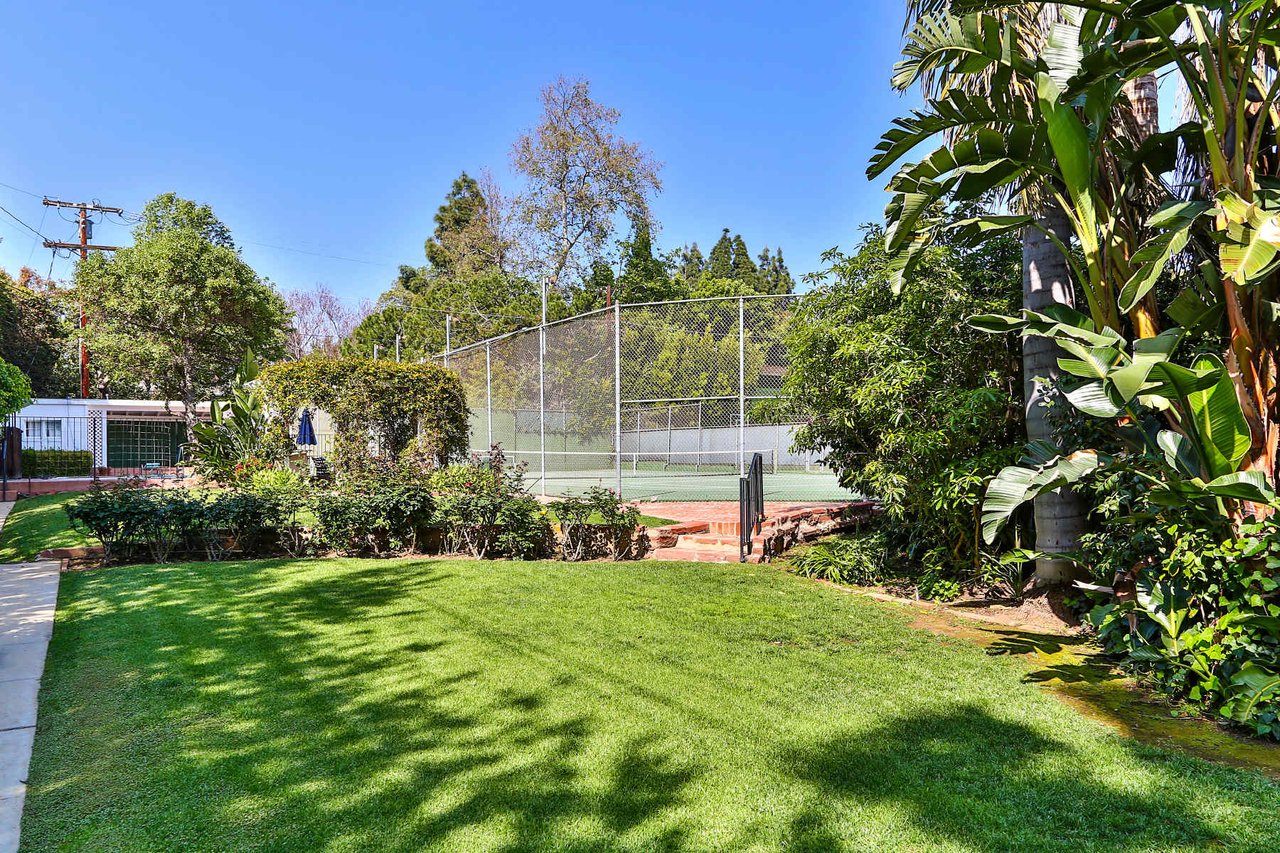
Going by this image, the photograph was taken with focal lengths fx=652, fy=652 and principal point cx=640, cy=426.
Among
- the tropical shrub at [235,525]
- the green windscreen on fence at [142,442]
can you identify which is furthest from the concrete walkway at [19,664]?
the green windscreen on fence at [142,442]

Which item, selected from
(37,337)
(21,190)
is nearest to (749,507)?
(21,190)

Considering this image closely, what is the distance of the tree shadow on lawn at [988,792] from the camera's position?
213 cm

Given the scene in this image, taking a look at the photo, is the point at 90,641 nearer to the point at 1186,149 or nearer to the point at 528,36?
the point at 1186,149

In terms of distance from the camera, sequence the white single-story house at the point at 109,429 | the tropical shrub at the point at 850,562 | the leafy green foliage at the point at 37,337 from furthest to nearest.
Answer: the leafy green foliage at the point at 37,337
the white single-story house at the point at 109,429
the tropical shrub at the point at 850,562

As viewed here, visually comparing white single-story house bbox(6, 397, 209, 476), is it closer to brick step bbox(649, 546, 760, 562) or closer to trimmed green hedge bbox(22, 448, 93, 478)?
trimmed green hedge bbox(22, 448, 93, 478)

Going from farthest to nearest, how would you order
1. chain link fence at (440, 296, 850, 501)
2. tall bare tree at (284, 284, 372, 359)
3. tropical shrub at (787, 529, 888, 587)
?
tall bare tree at (284, 284, 372, 359), chain link fence at (440, 296, 850, 501), tropical shrub at (787, 529, 888, 587)

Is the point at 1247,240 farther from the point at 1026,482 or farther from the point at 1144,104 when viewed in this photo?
the point at 1144,104

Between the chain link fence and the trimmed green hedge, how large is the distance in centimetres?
1725

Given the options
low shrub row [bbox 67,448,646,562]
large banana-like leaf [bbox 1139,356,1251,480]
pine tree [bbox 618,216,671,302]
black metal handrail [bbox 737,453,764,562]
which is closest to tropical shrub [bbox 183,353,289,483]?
low shrub row [bbox 67,448,646,562]

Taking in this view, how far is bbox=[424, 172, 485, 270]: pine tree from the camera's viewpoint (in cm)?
3061

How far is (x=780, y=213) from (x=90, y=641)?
24.6 m

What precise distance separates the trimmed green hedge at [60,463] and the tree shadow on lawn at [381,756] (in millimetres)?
21500

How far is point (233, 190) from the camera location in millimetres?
22578

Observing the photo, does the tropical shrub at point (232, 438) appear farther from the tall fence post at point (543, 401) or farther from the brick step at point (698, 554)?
the brick step at point (698, 554)
